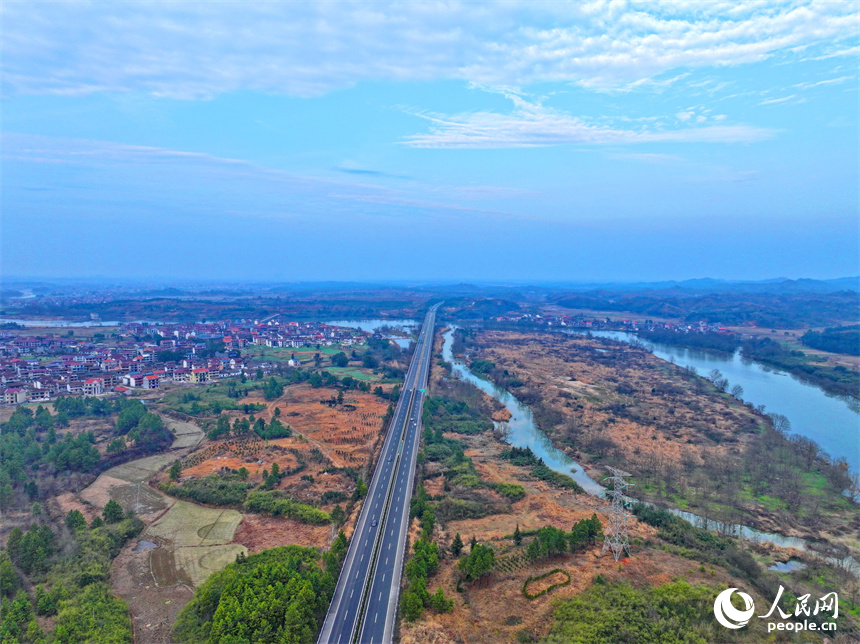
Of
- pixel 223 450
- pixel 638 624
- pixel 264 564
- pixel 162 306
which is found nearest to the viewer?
pixel 638 624

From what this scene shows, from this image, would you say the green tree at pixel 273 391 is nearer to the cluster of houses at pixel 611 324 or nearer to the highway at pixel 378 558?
the highway at pixel 378 558

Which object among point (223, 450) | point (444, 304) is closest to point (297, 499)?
point (223, 450)

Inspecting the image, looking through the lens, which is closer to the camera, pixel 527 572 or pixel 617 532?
pixel 527 572

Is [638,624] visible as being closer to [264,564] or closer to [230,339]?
[264,564]

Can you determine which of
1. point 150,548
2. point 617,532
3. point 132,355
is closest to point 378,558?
point 617,532

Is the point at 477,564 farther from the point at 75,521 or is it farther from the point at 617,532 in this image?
the point at 75,521

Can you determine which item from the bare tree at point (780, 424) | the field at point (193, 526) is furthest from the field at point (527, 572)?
the bare tree at point (780, 424)

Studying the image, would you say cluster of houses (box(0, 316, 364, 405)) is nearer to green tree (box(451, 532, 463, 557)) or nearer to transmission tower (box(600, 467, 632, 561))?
green tree (box(451, 532, 463, 557))
